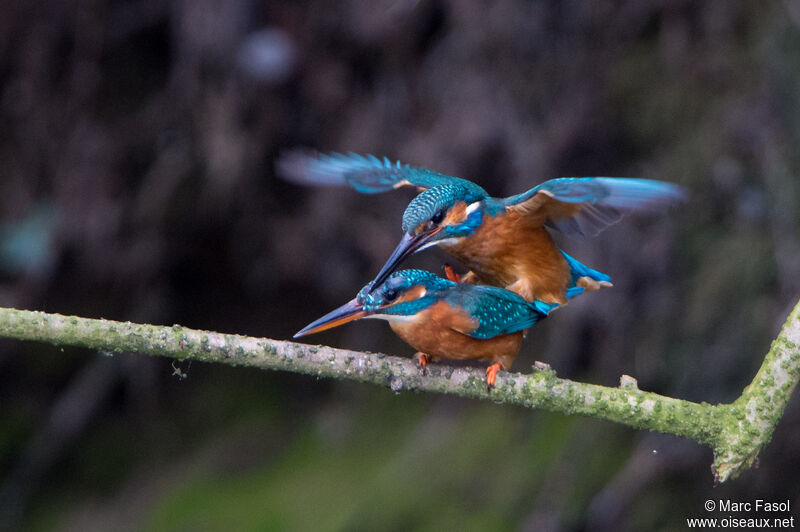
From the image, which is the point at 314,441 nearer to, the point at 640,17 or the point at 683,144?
the point at 683,144

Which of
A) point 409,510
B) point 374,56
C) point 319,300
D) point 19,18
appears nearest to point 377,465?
point 409,510

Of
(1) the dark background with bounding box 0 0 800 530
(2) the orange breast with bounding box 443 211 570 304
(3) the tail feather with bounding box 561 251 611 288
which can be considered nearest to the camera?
(2) the orange breast with bounding box 443 211 570 304

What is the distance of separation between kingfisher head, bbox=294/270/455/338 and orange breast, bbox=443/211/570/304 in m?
0.16

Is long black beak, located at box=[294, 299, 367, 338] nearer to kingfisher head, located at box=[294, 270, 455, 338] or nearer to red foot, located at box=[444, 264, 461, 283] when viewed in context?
kingfisher head, located at box=[294, 270, 455, 338]

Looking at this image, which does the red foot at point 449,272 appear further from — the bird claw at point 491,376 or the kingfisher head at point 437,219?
the bird claw at point 491,376

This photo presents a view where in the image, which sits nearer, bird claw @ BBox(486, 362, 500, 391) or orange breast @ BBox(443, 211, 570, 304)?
bird claw @ BBox(486, 362, 500, 391)

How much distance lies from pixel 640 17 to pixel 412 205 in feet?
6.89

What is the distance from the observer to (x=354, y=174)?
8.39ft

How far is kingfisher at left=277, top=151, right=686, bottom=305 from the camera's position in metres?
1.97

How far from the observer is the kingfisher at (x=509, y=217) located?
197cm

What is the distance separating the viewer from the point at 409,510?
145 inches

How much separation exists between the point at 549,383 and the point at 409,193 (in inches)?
81.5

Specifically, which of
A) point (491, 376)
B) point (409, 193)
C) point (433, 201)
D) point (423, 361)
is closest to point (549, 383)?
point (491, 376)

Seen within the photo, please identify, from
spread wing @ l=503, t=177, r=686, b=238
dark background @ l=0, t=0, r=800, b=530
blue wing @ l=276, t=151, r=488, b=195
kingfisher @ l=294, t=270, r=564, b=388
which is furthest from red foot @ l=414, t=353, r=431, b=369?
dark background @ l=0, t=0, r=800, b=530
